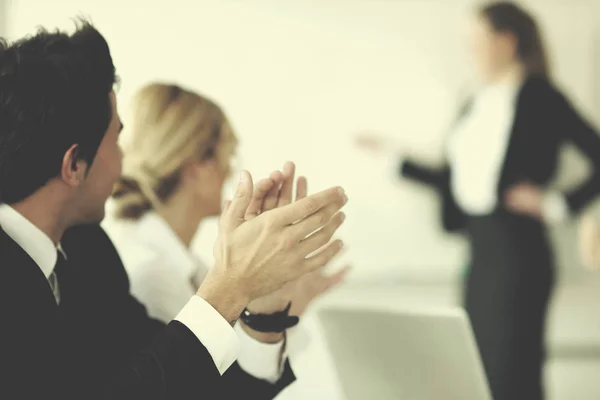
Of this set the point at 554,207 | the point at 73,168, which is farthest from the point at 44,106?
the point at 554,207

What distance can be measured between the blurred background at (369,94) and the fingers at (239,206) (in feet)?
5.57

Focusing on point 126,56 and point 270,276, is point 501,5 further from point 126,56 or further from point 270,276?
point 270,276

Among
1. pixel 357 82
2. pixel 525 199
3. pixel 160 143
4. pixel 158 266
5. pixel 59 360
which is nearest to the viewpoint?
pixel 59 360

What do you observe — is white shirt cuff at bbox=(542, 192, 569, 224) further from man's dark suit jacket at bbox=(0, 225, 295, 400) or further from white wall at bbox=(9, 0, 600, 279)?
man's dark suit jacket at bbox=(0, 225, 295, 400)

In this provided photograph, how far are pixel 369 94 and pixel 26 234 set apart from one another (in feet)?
6.36

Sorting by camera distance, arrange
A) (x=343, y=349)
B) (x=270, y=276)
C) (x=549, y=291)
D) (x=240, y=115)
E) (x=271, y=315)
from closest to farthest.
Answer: (x=270, y=276) → (x=343, y=349) → (x=271, y=315) → (x=549, y=291) → (x=240, y=115)

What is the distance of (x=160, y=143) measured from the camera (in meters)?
1.54

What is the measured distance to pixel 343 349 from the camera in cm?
93

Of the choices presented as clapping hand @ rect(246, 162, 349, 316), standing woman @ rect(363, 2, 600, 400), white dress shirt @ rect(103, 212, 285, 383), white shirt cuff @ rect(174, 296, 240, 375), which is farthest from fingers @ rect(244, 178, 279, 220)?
standing woman @ rect(363, 2, 600, 400)

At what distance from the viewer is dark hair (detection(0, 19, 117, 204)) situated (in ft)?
2.70

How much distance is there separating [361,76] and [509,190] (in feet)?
2.45

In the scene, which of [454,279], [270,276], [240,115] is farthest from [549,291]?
[270,276]

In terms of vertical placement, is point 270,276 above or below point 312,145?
above

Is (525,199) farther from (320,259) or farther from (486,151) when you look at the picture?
(320,259)
